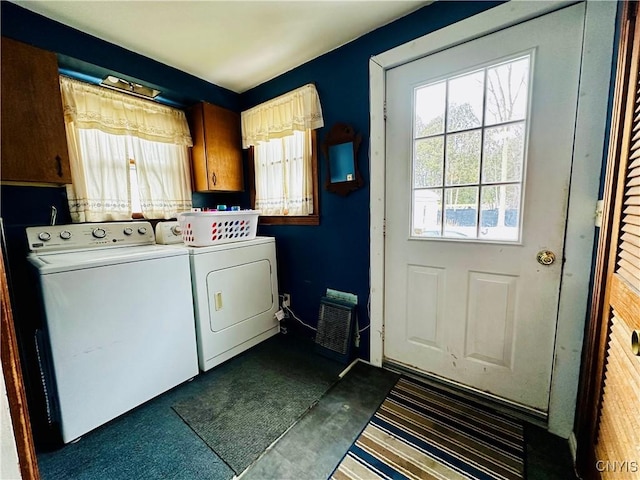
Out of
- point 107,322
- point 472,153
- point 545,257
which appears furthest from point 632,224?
point 107,322

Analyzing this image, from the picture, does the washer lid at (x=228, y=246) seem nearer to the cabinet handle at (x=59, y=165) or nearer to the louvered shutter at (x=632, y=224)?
the cabinet handle at (x=59, y=165)

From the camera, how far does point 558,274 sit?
129 centimetres

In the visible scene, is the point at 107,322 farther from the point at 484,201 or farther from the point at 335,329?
the point at 484,201

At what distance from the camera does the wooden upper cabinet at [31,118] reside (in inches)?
55.2

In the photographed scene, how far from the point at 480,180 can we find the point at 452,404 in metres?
1.31

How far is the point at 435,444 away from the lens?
1289 mm

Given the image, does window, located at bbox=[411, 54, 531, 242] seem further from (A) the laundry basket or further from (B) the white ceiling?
(A) the laundry basket

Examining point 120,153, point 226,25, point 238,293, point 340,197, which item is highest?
point 226,25

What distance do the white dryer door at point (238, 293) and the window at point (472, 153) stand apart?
1.31 meters

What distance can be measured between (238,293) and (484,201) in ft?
5.91

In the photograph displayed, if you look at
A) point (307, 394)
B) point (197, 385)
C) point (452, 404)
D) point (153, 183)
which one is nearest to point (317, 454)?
point (307, 394)

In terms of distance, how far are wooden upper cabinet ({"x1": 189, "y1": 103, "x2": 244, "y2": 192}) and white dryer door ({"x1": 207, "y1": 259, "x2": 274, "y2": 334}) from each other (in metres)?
0.88

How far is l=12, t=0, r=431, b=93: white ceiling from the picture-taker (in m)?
1.48

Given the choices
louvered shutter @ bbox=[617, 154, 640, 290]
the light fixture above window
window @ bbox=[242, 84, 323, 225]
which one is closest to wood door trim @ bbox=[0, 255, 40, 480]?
louvered shutter @ bbox=[617, 154, 640, 290]
